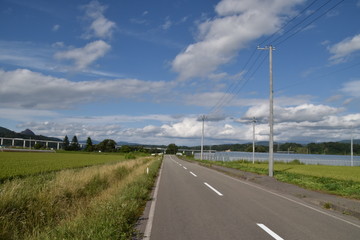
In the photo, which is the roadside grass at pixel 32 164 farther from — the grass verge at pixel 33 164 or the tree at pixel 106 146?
the tree at pixel 106 146

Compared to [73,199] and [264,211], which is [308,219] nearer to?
[264,211]

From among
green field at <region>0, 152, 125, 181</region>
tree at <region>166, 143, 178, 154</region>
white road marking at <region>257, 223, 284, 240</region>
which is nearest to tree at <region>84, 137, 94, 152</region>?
tree at <region>166, 143, 178, 154</region>

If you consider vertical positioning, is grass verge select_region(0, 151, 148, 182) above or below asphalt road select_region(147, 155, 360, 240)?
below

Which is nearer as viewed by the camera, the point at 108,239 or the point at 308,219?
the point at 108,239

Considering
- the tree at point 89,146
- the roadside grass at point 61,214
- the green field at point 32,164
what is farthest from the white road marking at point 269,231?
the tree at point 89,146

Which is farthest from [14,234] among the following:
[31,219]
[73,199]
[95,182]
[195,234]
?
[95,182]

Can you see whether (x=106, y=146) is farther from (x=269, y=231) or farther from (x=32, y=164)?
(x=269, y=231)

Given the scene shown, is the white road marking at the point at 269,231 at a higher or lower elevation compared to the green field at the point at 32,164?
higher

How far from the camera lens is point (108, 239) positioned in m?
5.09

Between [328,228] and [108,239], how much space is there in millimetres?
5086

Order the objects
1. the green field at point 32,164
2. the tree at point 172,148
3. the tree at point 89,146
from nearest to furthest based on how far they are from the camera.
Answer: the green field at point 32,164 < the tree at point 89,146 < the tree at point 172,148

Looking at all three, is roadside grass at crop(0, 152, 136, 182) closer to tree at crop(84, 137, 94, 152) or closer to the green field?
the green field

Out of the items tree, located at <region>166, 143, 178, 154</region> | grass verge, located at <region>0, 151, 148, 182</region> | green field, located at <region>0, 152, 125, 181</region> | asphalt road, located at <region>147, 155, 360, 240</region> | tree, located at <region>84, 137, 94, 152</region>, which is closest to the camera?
asphalt road, located at <region>147, 155, 360, 240</region>

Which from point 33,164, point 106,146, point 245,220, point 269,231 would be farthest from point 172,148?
point 269,231
